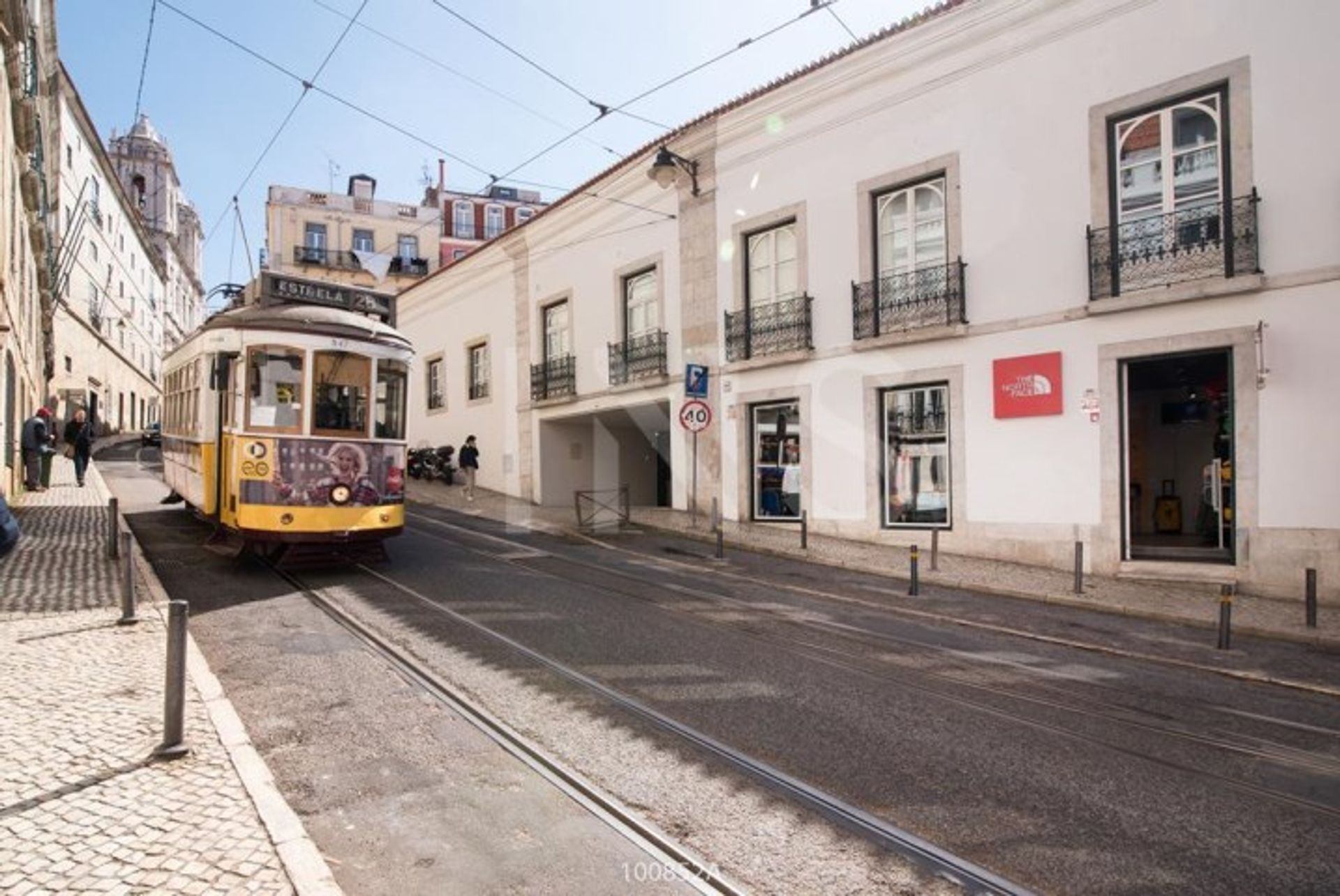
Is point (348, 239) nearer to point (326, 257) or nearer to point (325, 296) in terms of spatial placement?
point (326, 257)

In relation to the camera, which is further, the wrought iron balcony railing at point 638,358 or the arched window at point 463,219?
the arched window at point 463,219

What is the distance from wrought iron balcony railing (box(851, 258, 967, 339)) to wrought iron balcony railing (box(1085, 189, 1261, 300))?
1.97 metres

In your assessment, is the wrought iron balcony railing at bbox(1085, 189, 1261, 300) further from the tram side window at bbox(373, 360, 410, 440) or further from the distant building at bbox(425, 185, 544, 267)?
the distant building at bbox(425, 185, 544, 267)

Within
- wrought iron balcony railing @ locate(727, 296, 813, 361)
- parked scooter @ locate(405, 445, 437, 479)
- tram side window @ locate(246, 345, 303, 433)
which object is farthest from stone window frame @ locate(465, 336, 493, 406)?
tram side window @ locate(246, 345, 303, 433)

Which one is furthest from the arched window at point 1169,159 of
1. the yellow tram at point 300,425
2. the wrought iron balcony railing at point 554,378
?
the wrought iron balcony railing at point 554,378

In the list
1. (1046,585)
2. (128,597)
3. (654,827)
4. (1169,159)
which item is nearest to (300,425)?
(128,597)

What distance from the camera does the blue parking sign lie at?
46.1 feet

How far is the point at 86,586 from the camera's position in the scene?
8273 millimetres

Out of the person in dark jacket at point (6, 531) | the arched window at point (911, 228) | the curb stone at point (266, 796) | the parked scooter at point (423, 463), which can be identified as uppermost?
the arched window at point (911, 228)

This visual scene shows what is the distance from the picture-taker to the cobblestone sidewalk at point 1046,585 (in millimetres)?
8406

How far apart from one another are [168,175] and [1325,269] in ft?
269

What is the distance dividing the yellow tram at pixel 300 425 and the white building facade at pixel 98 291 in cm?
2128

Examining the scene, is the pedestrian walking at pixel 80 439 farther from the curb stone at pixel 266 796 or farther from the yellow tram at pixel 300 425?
the curb stone at pixel 266 796

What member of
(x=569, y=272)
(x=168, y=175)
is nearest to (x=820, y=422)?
(x=569, y=272)
